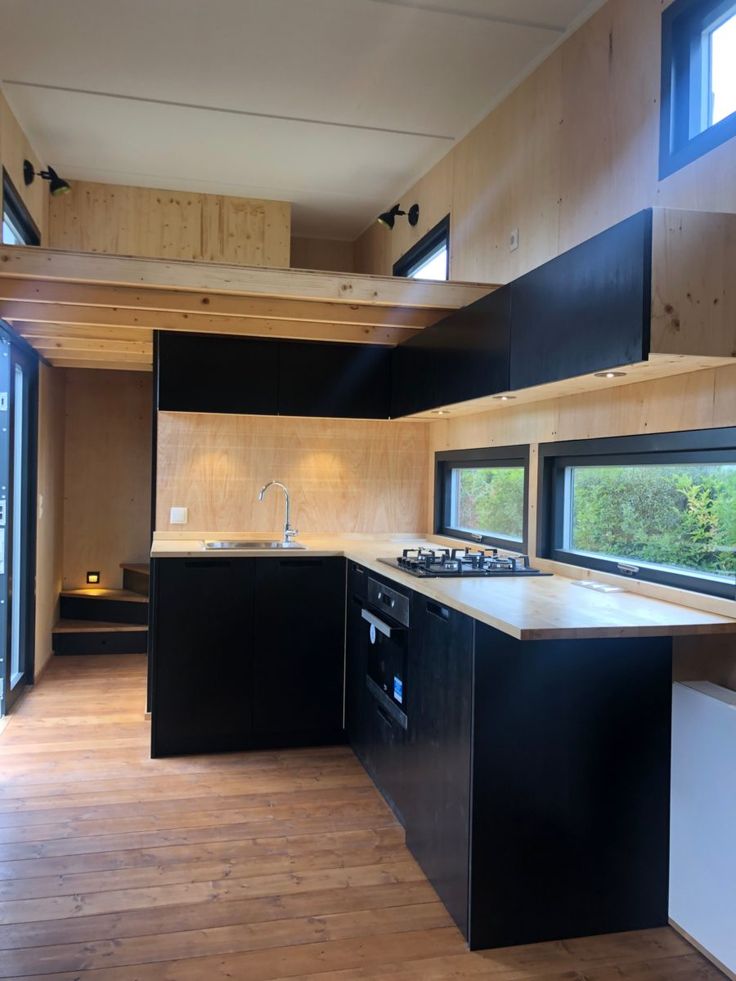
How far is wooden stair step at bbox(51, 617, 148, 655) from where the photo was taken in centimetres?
564

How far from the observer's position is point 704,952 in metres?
2.12

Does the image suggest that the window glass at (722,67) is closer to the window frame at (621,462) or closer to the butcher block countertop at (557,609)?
the window frame at (621,462)

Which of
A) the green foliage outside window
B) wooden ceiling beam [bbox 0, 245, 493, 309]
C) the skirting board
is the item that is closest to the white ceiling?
wooden ceiling beam [bbox 0, 245, 493, 309]

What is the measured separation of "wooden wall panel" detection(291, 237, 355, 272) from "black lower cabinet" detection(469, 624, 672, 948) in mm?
4606

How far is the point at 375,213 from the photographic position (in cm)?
548

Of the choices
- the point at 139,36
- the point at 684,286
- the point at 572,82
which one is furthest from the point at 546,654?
the point at 139,36

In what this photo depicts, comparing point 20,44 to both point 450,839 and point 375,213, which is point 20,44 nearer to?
point 375,213

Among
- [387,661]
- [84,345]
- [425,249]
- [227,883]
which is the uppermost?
[425,249]

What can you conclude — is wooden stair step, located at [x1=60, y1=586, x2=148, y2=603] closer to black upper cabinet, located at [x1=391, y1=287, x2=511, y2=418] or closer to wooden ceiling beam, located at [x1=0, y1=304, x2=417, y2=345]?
wooden ceiling beam, located at [x1=0, y1=304, x2=417, y2=345]

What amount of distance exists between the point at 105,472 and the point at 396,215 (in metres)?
3.32

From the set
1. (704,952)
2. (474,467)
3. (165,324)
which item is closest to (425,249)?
(474,467)

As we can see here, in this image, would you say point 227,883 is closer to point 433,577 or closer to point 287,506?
point 433,577

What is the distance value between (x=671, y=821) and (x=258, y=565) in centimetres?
212

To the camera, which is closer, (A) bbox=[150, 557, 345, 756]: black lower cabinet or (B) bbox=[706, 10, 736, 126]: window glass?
(B) bbox=[706, 10, 736, 126]: window glass
